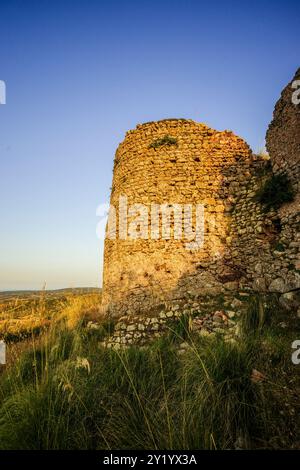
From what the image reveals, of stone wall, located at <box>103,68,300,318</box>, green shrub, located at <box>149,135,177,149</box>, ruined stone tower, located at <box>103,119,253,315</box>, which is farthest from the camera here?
green shrub, located at <box>149,135,177,149</box>

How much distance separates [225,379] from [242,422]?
0.36 metres

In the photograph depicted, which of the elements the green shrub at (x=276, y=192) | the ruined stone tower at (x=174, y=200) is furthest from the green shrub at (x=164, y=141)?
the green shrub at (x=276, y=192)

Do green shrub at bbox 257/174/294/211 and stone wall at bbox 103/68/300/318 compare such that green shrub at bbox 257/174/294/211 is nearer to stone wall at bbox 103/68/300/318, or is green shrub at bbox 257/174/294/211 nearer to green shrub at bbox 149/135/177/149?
stone wall at bbox 103/68/300/318

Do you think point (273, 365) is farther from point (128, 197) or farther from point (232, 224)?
point (128, 197)

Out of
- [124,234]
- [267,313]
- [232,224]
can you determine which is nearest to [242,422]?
[267,313]

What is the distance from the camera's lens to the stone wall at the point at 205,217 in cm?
536

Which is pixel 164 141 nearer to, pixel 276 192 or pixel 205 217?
pixel 205 217

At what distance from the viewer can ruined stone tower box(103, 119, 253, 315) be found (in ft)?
19.6

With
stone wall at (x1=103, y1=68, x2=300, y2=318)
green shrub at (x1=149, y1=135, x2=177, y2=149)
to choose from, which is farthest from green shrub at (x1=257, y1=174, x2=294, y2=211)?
green shrub at (x1=149, y1=135, x2=177, y2=149)

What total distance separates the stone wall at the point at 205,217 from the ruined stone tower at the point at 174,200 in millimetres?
25

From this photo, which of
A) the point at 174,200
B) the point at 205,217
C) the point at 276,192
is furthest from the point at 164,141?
the point at 276,192

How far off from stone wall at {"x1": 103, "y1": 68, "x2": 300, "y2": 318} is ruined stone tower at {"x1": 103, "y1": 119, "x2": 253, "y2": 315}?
0.03 m

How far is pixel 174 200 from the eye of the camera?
21.1 feet

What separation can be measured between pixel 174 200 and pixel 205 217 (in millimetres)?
929
